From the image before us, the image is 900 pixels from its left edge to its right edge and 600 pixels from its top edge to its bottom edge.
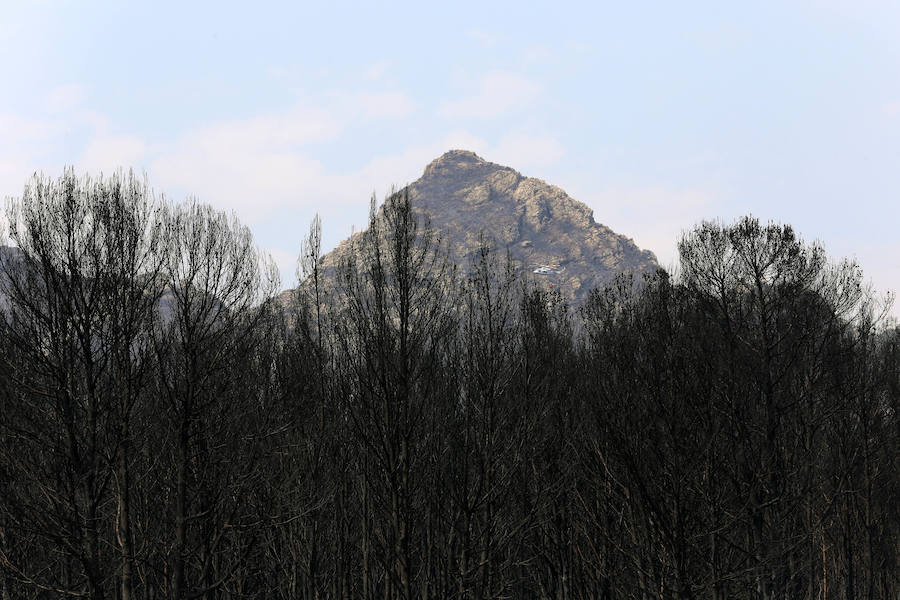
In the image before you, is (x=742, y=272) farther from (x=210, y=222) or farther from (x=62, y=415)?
(x=62, y=415)

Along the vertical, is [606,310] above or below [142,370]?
above

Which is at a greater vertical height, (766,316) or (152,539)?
(766,316)

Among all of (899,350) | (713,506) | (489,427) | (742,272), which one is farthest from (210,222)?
(899,350)

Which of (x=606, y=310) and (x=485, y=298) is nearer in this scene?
(x=485, y=298)

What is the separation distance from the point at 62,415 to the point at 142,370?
1526 mm

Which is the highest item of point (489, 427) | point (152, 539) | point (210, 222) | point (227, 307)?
point (210, 222)

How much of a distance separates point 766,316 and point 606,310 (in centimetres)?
1734

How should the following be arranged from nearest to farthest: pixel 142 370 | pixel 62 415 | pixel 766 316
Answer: pixel 62 415
pixel 142 370
pixel 766 316

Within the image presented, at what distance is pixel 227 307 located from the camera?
16156 mm

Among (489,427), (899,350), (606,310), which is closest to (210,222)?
(489,427)

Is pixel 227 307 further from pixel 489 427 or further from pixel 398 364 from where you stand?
pixel 489 427

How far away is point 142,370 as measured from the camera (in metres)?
13.6

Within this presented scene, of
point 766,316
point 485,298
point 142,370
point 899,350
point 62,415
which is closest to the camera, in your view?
point 62,415

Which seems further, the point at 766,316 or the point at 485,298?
the point at 766,316
